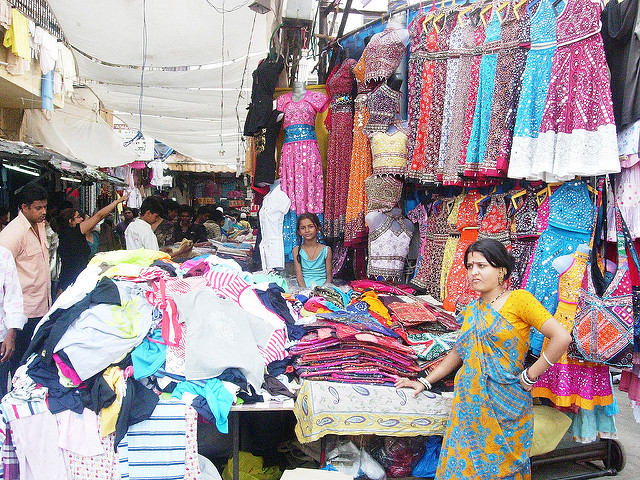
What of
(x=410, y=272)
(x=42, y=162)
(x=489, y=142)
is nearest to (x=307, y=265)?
(x=410, y=272)

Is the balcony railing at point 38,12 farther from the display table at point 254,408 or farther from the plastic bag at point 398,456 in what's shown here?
the plastic bag at point 398,456

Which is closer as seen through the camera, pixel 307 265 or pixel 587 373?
pixel 587 373

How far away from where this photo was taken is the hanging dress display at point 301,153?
4.25 metres

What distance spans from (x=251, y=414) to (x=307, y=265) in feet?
4.94

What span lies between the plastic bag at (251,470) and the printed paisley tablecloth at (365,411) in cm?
63

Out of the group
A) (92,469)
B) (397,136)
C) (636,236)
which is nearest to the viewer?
(92,469)

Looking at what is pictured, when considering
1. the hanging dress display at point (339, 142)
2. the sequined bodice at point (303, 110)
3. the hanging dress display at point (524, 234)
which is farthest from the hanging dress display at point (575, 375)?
the sequined bodice at point (303, 110)

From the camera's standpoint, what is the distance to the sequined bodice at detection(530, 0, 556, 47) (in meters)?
2.58

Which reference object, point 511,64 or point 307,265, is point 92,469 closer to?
point 307,265

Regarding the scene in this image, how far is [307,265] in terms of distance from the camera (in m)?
4.31

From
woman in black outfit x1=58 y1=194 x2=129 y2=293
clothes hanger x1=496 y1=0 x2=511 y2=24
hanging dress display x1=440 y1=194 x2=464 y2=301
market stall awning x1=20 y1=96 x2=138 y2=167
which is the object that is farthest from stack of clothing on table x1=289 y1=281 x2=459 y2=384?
market stall awning x1=20 y1=96 x2=138 y2=167

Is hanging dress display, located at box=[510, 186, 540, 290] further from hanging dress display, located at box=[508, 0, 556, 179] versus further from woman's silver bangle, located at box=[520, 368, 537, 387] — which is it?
woman's silver bangle, located at box=[520, 368, 537, 387]

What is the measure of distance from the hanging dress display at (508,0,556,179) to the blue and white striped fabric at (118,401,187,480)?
86.6 inches

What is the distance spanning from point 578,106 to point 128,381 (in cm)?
264
